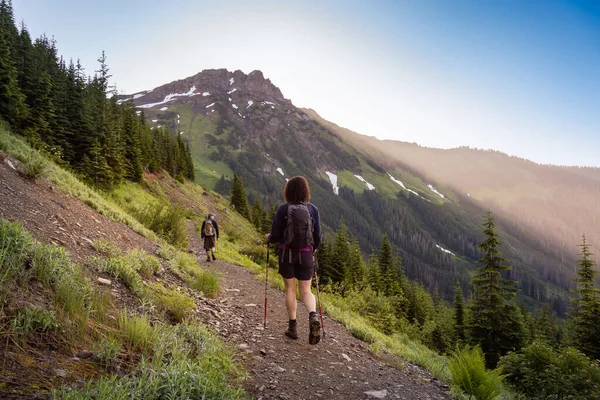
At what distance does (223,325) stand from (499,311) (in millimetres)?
22096

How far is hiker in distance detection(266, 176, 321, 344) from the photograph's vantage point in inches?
213

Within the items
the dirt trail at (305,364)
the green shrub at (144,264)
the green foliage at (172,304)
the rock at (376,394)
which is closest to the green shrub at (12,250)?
the green foliage at (172,304)

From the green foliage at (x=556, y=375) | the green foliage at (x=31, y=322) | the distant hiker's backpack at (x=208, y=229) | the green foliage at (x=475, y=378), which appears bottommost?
the green foliage at (x=556, y=375)

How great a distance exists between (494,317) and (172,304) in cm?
2318

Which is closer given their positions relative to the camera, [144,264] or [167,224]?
[144,264]

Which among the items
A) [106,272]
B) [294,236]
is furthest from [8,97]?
[294,236]

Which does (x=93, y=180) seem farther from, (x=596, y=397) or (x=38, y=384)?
(x=596, y=397)

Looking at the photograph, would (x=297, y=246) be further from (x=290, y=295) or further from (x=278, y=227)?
(x=290, y=295)

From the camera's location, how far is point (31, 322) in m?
2.62

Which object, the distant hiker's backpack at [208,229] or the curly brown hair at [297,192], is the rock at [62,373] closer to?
the curly brown hair at [297,192]

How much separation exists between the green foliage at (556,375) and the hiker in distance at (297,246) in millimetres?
4894

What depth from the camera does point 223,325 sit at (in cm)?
573

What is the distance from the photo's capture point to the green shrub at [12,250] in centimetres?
288

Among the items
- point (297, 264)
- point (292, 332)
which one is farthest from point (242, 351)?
point (297, 264)
